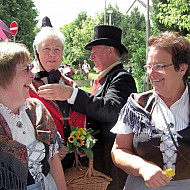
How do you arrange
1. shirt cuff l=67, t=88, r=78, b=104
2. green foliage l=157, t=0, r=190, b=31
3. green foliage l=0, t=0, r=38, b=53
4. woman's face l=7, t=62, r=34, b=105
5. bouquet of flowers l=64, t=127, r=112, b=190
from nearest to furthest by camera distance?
woman's face l=7, t=62, r=34, b=105 < bouquet of flowers l=64, t=127, r=112, b=190 < shirt cuff l=67, t=88, r=78, b=104 < green foliage l=157, t=0, r=190, b=31 < green foliage l=0, t=0, r=38, b=53

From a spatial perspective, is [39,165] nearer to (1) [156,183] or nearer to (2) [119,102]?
(1) [156,183]

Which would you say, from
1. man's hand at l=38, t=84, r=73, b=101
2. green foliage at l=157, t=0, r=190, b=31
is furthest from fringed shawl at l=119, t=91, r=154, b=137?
green foliage at l=157, t=0, r=190, b=31

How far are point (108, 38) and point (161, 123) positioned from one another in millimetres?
1224

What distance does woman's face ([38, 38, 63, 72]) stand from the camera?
2525 mm

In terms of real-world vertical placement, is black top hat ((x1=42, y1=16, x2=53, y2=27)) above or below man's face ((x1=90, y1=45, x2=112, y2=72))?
above

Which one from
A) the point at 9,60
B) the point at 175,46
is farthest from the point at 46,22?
the point at 175,46

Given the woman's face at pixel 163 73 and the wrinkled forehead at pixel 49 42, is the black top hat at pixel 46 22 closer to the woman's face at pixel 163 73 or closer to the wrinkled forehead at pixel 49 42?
the wrinkled forehead at pixel 49 42

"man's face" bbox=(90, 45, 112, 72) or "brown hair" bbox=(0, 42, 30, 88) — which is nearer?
"brown hair" bbox=(0, 42, 30, 88)

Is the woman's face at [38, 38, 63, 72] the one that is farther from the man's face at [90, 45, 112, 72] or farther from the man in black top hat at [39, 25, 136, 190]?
the man's face at [90, 45, 112, 72]

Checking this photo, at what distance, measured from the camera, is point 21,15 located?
27562 mm

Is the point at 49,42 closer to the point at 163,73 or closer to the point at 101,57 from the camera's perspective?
the point at 101,57

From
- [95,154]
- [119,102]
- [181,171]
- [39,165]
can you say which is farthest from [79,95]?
[181,171]

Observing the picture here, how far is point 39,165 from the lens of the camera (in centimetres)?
193

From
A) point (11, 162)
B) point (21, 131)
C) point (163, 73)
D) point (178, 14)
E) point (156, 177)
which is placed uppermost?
point (178, 14)
